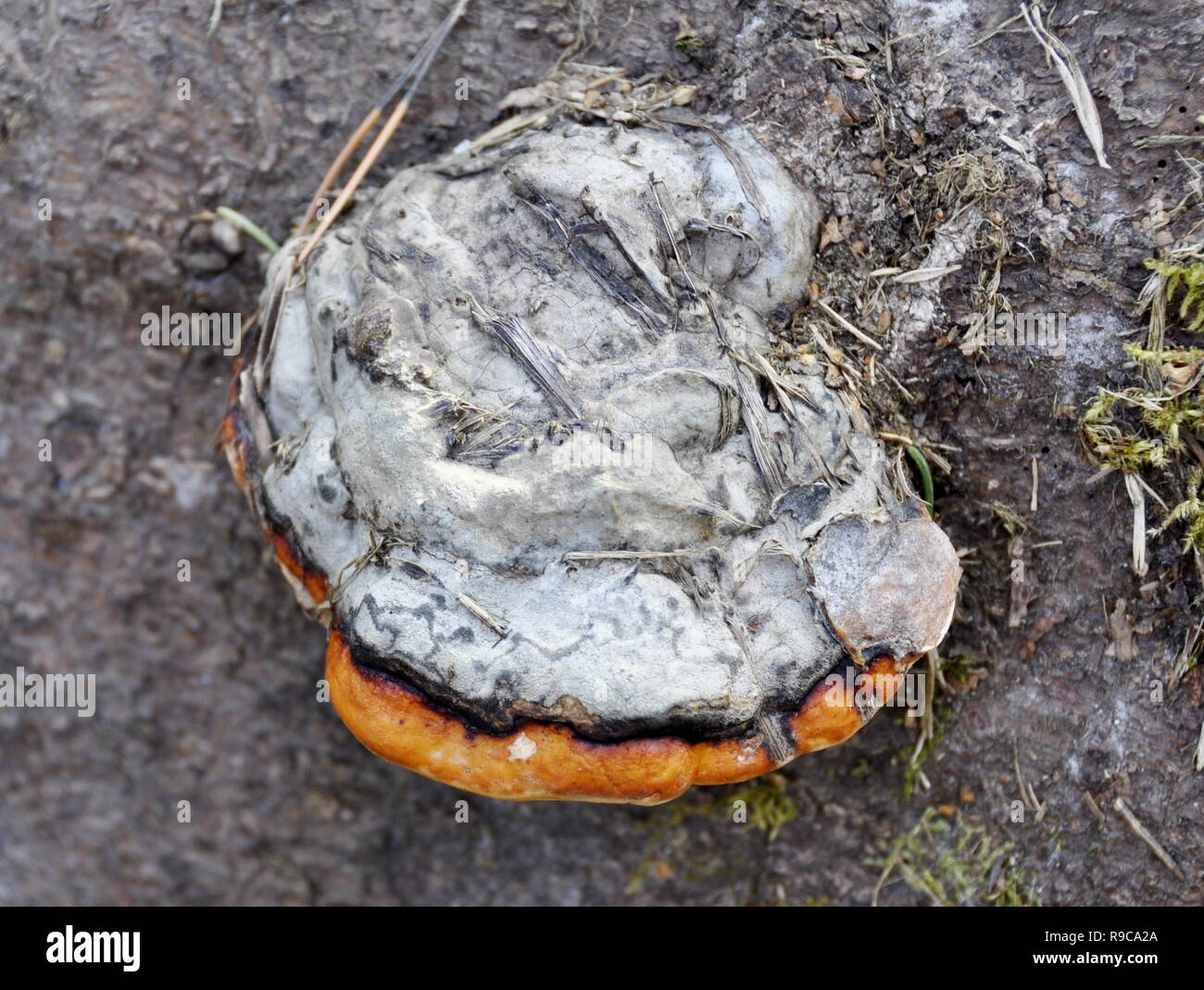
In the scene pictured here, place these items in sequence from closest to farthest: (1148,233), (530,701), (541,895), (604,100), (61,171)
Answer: (530,701) → (1148,233) → (604,100) → (61,171) → (541,895)

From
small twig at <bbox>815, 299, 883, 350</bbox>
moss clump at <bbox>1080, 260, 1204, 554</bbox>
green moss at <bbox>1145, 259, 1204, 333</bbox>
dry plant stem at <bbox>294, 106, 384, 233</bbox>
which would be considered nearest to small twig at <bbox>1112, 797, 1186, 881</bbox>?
moss clump at <bbox>1080, 260, 1204, 554</bbox>

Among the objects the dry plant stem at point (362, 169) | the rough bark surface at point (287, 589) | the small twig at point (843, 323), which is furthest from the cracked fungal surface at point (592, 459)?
the rough bark surface at point (287, 589)

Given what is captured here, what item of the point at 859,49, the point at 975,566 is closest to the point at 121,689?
the point at 975,566

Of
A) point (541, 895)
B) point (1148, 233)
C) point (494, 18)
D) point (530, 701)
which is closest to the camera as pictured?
point (530, 701)

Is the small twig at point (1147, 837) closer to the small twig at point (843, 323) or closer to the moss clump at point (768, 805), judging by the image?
the moss clump at point (768, 805)

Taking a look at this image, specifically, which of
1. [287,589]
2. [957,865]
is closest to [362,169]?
[287,589]

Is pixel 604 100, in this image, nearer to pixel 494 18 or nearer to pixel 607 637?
pixel 494 18

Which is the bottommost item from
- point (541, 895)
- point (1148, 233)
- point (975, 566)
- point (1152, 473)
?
point (541, 895)
